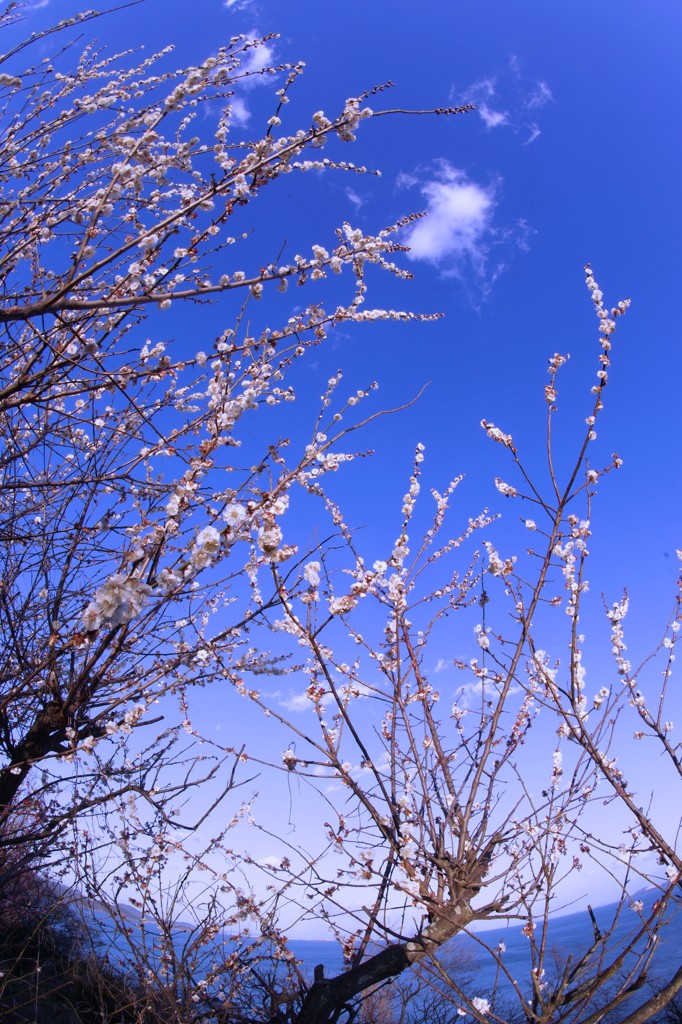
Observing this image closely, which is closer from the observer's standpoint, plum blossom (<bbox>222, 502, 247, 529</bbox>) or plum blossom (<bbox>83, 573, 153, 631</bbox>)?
plum blossom (<bbox>83, 573, 153, 631</bbox>)

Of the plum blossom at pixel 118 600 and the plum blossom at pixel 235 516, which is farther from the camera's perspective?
the plum blossom at pixel 235 516

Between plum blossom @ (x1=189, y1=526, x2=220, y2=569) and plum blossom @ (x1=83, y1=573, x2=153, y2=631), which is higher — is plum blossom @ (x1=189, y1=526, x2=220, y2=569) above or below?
above

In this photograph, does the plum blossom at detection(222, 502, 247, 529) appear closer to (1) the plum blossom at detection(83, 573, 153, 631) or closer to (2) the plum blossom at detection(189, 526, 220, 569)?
A: (2) the plum blossom at detection(189, 526, 220, 569)

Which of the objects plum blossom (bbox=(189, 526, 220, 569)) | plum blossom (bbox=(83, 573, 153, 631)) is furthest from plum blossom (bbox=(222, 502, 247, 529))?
plum blossom (bbox=(83, 573, 153, 631))

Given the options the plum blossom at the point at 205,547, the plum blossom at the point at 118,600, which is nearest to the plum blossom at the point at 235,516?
the plum blossom at the point at 205,547

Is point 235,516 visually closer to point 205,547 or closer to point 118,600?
point 205,547

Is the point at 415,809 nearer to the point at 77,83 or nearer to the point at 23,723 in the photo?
the point at 23,723

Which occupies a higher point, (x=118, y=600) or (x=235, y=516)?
(x=235, y=516)

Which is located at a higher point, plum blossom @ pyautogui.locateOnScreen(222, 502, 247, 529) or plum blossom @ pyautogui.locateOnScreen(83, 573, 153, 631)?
plum blossom @ pyautogui.locateOnScreen(222, 502, 247, 529)

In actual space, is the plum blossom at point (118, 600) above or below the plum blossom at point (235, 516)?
below

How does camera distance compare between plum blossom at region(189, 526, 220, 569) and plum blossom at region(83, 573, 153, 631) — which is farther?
plum blossom at region(189, 526, 220, 569)

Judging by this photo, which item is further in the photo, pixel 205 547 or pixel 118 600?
pixel 205 547

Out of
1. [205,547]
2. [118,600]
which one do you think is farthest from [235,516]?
[118,600]

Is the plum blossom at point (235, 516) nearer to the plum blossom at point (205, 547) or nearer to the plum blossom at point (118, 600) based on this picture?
the plum blossom at point (205, 547)
